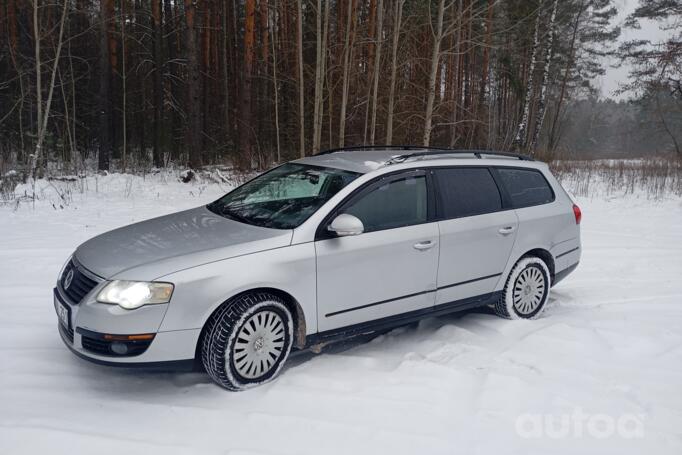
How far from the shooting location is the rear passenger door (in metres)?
4.54

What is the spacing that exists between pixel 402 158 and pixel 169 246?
2057 millimetres

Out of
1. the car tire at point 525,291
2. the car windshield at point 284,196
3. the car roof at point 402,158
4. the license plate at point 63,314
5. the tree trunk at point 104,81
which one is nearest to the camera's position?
the license plate at point 63,314

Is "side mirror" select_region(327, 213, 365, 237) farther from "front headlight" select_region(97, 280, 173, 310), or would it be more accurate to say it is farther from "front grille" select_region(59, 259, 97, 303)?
"front grille" select_region(59, 259, 97, 303)

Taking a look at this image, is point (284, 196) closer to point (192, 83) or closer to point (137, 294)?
point (137, 294)

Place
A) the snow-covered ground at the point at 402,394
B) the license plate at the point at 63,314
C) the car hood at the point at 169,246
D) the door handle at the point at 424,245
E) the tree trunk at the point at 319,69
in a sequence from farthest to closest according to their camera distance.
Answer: the tree trunk at the point at 319,69
the door handle at the point at 424,245
the license plate at the point at 63,314
the car hood at the point at 169,246
the snow-covered ground at the point at 402,394

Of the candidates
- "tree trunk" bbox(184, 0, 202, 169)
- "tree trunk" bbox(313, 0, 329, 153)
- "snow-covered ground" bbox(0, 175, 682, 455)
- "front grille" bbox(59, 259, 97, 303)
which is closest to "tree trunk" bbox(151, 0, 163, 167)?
"tree trunk" bbox(184, 0, 202, 169)

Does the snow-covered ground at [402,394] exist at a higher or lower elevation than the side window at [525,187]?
lower

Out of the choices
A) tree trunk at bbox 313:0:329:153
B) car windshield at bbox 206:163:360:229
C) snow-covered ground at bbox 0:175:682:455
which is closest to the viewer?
snow-covered ground at bbox 0:175:682:455

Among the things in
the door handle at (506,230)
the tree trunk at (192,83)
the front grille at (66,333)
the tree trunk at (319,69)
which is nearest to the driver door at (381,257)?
the door handle at (506,230)

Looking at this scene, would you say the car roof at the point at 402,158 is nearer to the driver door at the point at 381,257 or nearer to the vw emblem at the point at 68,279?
the driver door at the point at 381,257

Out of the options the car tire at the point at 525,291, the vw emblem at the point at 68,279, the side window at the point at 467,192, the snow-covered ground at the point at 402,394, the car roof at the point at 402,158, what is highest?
the car roof at the point at 402,158

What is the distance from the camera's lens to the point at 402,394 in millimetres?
3621

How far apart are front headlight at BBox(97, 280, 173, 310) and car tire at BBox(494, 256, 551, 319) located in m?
3.18

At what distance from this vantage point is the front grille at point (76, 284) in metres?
3.53
